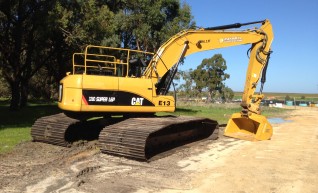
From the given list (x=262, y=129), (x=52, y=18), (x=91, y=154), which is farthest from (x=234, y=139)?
(x=52, y=18)

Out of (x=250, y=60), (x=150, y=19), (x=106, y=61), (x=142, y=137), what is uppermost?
(x=150, y=19)

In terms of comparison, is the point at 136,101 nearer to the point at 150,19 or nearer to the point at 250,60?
the point at 250,60

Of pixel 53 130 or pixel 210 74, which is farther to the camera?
pixel 210 74

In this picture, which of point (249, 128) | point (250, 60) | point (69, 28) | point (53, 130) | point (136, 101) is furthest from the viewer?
point (69, 28)

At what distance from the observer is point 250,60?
46.0 ft

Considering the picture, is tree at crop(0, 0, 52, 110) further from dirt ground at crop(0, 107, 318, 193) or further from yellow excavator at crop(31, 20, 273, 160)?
dirt ground at crop(0, 107, 318, 193)

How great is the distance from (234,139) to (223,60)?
54.1 meters

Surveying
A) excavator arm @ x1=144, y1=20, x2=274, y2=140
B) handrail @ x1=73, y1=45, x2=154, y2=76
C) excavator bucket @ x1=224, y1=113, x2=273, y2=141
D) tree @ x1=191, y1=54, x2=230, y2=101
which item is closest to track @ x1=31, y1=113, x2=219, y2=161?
excavator bucket @ x1=224, y1=113, x2=273, y2=141

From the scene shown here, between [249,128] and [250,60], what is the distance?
253 cm

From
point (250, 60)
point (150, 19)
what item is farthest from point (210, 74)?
point (250, 60)

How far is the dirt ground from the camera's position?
6.84m

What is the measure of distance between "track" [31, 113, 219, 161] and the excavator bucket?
3.17 ft

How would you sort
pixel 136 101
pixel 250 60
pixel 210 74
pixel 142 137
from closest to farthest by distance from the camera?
pixel 142 137, pixel 136 101, pixel 250 60, pixel 210 74

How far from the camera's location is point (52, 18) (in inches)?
711
